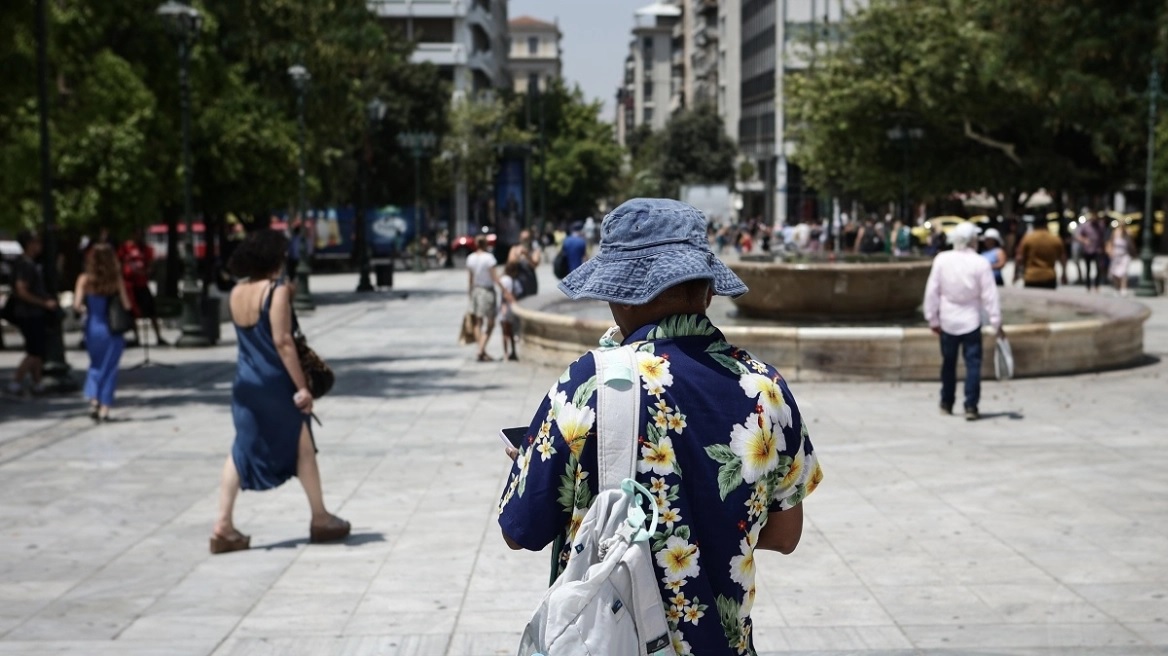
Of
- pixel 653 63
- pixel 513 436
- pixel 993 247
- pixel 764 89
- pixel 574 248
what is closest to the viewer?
pixel 513 436

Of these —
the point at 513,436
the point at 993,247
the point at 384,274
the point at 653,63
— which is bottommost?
the point at 384,274

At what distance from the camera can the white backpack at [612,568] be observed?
9.66 feet

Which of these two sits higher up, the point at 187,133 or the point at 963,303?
the point at 187,133

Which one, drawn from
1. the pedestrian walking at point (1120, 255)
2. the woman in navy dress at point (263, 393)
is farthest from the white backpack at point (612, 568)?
the pedestrian walking at point (1120, 255)

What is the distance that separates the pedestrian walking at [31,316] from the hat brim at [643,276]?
14.0 meters

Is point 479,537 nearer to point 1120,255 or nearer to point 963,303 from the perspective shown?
point 963,303

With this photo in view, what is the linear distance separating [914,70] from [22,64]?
28.4 m

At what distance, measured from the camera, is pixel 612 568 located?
9.75ft

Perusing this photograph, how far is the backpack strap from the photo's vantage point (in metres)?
3.07

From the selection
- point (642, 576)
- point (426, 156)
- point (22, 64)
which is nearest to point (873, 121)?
point (426, 156)

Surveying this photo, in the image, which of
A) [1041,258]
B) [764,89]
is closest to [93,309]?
[1041,258]

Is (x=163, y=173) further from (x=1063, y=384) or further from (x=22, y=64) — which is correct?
(x=1063, y=384)

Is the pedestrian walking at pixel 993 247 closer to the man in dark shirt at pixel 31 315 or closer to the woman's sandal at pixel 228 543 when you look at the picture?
the man in dark shirt at pixel 31 315

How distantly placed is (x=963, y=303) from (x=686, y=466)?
32.0 feet
